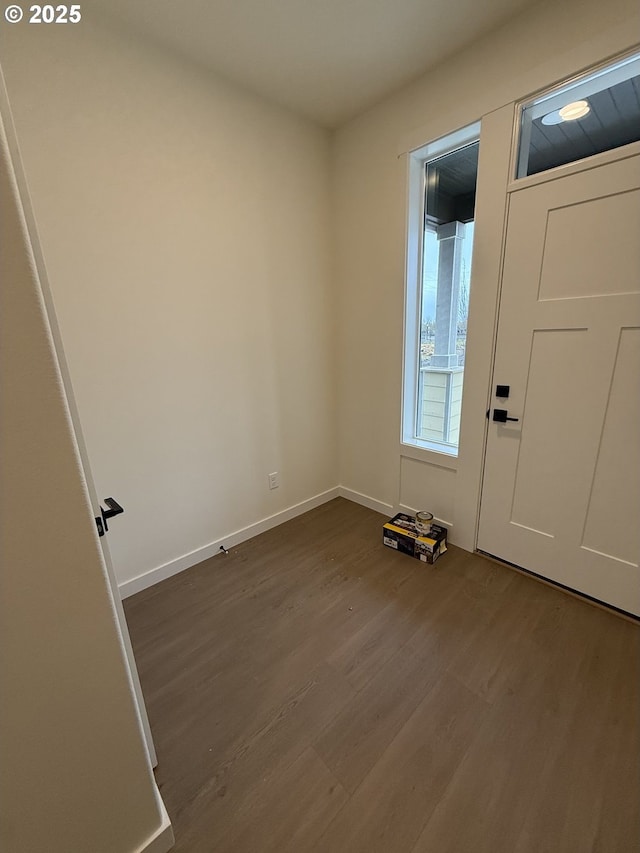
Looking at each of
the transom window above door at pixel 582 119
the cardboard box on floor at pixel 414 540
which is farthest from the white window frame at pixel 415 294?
the cardboard box on floor at pixel 414 540

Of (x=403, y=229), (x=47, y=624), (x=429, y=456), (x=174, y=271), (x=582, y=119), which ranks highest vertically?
(x=582, y=119)

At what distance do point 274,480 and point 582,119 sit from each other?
2.55 meters

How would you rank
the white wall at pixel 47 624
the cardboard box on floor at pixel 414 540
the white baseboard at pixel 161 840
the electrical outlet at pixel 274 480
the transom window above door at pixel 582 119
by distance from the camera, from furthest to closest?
the electrical outlet at pixel 274 480
the cardboard box on floor at pixel 414 540
the transom window above door at pixel 582 119
the white baseboard at pixel 161 840
the white wall at pixel 47 624

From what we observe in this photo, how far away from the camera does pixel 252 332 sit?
2211mm

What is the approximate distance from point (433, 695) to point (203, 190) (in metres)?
2.65

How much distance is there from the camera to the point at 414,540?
2.13 meters

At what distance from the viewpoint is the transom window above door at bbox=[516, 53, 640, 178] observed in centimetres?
143

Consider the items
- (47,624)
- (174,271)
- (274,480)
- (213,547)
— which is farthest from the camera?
(274,480)

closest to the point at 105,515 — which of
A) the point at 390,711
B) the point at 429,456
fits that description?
the point at 390,711

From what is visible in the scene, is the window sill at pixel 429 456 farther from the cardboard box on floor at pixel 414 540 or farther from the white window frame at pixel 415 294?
the cardboard box on floor at pixel 414 540

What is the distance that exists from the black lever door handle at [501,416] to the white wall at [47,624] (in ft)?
6.28

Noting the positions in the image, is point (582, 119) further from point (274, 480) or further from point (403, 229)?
point (274, 480)

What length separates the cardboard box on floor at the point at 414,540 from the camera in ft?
6.88

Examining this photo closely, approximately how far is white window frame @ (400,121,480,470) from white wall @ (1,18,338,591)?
663mm
